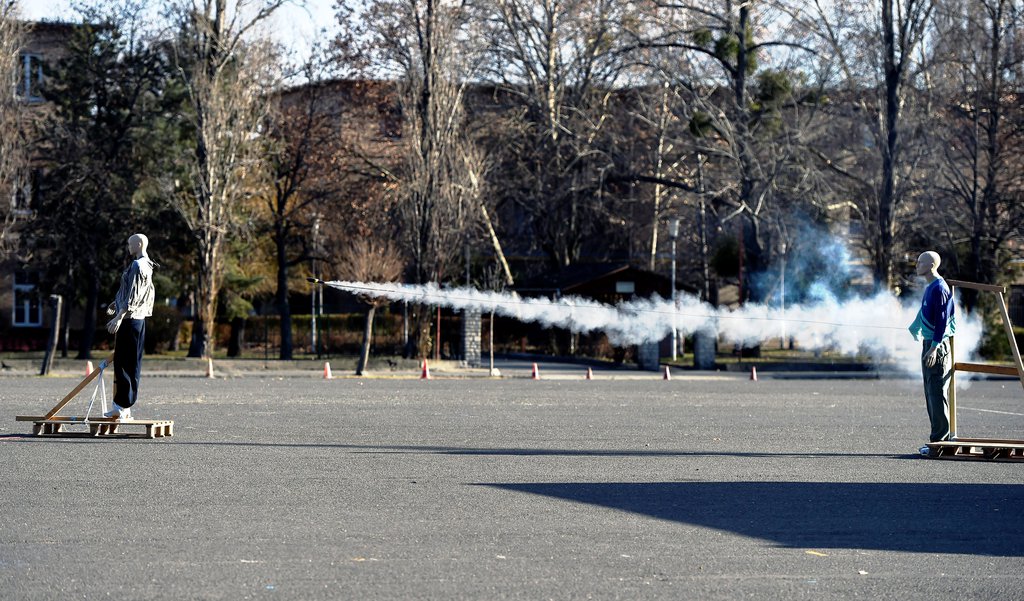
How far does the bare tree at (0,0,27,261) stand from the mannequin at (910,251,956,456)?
30.4 meters

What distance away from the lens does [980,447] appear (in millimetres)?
13141

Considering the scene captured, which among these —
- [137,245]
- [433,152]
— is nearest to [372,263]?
[433,152]

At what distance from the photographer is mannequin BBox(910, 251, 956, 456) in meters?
12.9

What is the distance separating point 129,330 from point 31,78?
114ft

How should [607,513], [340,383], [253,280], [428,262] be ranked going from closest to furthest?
[607,513]
[340,383]
[428,262]
[253,280]

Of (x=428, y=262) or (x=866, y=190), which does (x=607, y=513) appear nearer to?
(x=428, y=262)

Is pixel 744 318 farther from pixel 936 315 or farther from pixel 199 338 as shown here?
pixel 199 338

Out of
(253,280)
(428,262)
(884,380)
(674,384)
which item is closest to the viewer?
(674,384)

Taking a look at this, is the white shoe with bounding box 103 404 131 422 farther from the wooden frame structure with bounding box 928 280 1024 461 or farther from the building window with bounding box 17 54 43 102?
the building window with bounding box 17 54 43 102

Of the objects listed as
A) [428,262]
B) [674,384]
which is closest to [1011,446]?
[674,384]

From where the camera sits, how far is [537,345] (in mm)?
45719

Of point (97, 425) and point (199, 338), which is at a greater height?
point (199, 338)

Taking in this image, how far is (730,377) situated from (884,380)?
14.0ft

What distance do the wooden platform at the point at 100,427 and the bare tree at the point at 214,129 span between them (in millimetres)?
23172
